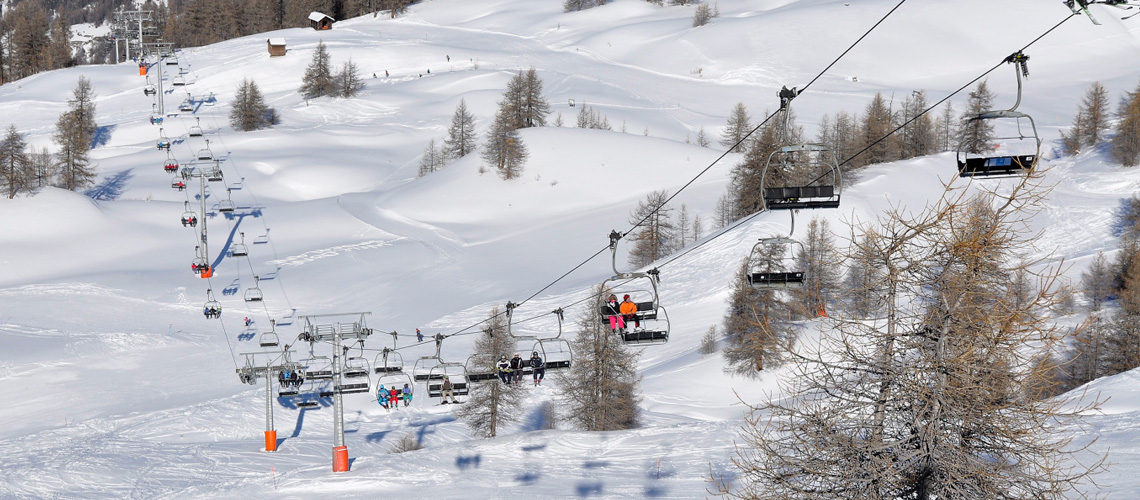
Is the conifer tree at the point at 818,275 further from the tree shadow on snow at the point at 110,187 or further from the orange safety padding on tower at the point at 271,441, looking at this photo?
the tree shadow on snow at the point at 110,187

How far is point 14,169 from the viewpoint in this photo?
63.6m

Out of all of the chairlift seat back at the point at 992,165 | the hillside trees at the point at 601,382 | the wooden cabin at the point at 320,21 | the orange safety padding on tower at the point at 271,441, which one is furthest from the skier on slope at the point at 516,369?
the wooden cabin at the point at 320,21

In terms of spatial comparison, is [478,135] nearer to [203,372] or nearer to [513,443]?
[203,372]

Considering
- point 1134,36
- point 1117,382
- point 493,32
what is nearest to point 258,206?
point 1117,382

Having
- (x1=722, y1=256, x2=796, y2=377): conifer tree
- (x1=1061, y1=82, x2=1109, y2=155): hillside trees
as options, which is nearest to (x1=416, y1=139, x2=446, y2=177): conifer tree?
(x1=722, y1=256, x2=796, y2=377): conifer tree

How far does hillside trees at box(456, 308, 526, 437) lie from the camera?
128 feet

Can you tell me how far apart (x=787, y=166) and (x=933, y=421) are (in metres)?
47.9

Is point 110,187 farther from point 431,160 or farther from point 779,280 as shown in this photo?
point 779,280

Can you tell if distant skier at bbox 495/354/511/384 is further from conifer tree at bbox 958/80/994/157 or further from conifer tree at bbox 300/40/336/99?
conifer tree at bbox 300/40/336/99

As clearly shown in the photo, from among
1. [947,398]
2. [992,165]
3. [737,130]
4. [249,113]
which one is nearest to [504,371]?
[992,165]

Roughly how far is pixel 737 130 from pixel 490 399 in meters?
52.2

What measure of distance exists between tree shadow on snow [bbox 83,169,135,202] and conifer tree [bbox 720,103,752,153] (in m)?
47.8

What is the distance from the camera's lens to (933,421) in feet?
32.9

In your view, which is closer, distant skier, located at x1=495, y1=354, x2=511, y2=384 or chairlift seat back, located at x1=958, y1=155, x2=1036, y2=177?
chairlift seat back, located at x1=958, y1=155, x2=1036, y2=177
